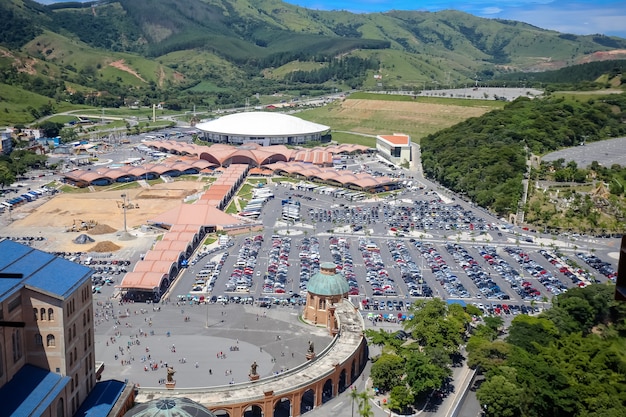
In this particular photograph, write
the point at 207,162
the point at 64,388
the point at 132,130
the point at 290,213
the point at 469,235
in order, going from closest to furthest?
the point at 64,388, the point at 469,235, the point at 290,213, the point at 207,162, the point at 132,130

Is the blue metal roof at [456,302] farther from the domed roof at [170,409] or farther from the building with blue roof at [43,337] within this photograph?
the domed roof at [170,409]

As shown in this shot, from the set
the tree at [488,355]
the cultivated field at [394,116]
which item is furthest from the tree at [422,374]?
the cultivated field at [394,116]

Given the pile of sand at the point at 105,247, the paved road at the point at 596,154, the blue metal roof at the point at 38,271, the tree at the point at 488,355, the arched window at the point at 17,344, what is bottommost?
the pile of sand at the point at 105,247

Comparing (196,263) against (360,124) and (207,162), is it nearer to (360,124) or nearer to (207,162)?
(207,162)

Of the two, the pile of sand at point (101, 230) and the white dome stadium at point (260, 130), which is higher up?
the white dome stadium at point (260, 130)

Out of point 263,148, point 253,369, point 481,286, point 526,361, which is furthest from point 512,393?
point 263,148

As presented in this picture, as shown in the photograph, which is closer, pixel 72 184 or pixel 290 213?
pixel 290 213

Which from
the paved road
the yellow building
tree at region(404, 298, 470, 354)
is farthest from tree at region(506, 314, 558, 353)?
the yellow building
